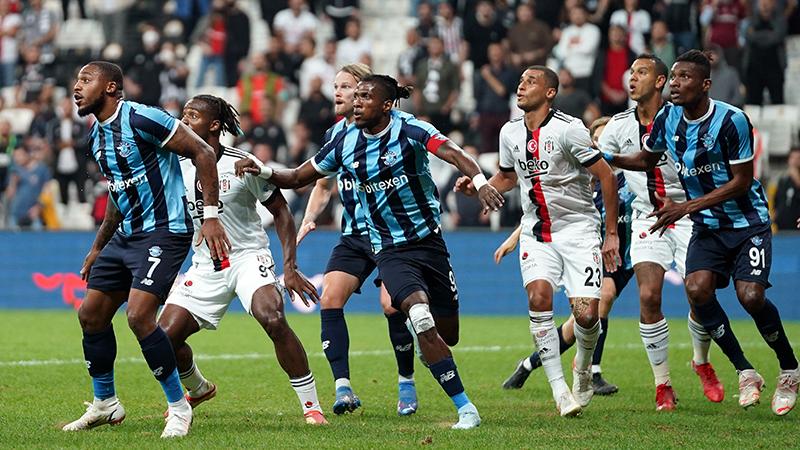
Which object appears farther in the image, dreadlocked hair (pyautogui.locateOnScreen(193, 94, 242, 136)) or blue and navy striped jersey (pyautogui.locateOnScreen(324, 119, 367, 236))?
blue and navy striped jersey (pyautogui.locateOnScreen(324, 119, 367, 236))

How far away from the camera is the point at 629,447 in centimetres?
745

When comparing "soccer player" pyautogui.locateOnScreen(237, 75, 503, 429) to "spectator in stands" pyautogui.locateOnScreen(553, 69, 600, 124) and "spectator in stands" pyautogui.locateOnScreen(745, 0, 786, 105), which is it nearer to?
"spectator in stands" pyautogui.locateOnScreen(553, 69, 600, 124)

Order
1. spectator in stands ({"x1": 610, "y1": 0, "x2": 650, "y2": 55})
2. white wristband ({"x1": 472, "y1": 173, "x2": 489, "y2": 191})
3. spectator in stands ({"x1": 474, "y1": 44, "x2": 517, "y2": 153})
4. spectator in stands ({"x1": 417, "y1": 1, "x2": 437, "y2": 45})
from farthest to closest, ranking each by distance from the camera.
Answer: spectator in stands ({"x1": 417, "y1": 1, "x2": 437, "y2": 45}) → spectator in stands ({"x1": 474, "y1": 44, "x2": 517, "y2": 153}) → spectator in stands ({"x1": 610, "y1": 0, "x2": 650, "y2": 55}) → white wristband ({"x1": 472, "y1": 173, "x2": 489, "y2": 191})

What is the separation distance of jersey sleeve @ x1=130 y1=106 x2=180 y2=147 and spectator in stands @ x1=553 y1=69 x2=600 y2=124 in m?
12.3

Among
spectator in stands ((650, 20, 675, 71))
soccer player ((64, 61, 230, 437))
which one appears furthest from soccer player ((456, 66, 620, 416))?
spectator in stands ((650, 20, 675, 71))

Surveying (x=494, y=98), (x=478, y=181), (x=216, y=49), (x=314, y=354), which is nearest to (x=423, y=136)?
(x=478, y=181)

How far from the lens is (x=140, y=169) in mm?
8133

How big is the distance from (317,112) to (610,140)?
12.4 metres

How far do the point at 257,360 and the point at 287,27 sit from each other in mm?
12255

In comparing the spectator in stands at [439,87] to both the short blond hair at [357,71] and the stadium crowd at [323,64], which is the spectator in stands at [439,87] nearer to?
the stadium crowd at [323,64]

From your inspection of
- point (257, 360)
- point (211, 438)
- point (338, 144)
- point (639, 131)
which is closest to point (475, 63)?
point (257, 360)

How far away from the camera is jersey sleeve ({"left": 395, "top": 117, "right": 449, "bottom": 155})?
8.52 meters

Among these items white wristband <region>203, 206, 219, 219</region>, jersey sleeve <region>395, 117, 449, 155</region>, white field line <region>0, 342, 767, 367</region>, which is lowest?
→ white field line <region>0, 342, 767, 367</region>

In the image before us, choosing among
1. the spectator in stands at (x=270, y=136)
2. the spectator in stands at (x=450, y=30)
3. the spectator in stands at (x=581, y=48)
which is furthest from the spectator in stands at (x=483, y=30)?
the spectator in stands at (x=270, y=136)
